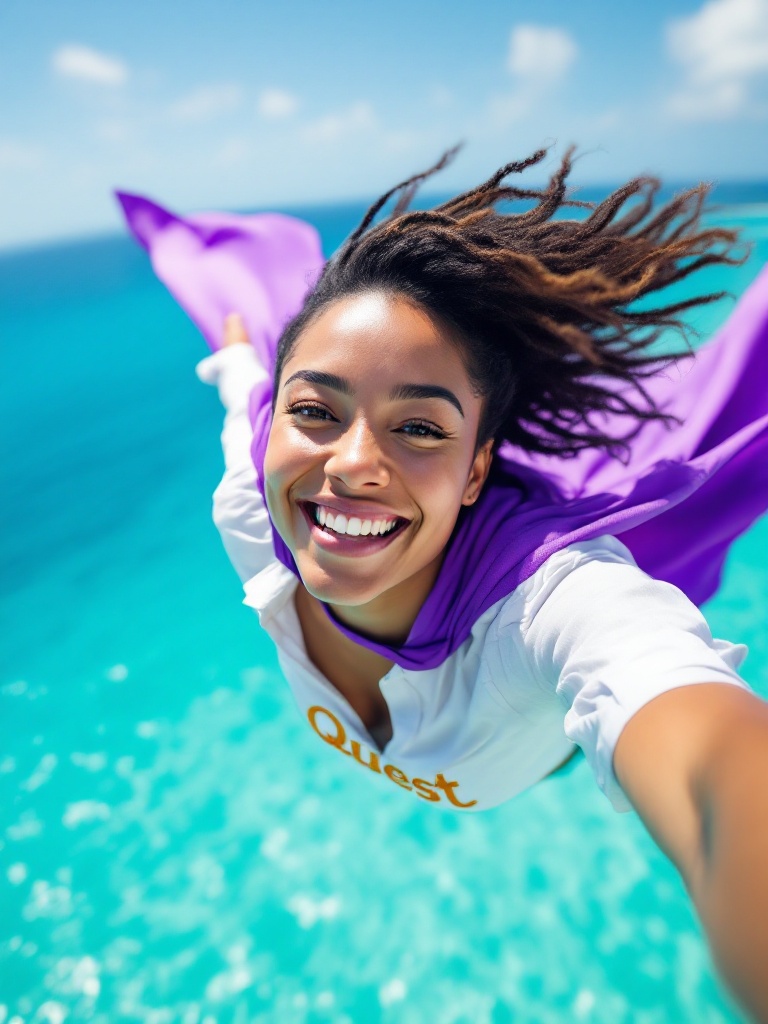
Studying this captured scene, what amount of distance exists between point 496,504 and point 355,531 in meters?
0.37

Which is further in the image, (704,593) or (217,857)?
(217,857)

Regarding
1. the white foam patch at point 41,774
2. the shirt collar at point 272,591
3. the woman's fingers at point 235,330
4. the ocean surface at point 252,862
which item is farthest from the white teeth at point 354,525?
the white foam patch at point 41,774

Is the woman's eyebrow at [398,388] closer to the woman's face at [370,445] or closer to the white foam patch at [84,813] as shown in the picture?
the woman's face at [370,445]

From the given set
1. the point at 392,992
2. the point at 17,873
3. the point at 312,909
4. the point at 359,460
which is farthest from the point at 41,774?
the point at 359,460

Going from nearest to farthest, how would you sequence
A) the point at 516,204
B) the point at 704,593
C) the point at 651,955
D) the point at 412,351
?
the point at 412,351, the point at 516,204, the point at 704,593, the point at 651,955

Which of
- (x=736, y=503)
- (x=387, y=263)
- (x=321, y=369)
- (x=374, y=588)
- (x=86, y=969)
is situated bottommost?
(x=86, y=969)

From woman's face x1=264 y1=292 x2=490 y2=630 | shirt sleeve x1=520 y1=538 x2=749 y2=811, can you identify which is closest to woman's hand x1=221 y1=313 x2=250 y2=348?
woman's face x1=264 y1=292 x2=490 y2=630

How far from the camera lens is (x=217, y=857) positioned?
124 inches

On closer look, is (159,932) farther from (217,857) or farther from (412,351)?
(412,351)

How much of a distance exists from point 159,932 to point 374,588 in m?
2.47

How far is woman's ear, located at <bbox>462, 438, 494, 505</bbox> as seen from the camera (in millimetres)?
1462

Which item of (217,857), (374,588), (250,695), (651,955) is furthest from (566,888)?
(374,588)

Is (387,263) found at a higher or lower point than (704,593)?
higher

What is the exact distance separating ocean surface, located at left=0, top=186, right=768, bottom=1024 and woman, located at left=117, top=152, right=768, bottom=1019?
0.53 m
